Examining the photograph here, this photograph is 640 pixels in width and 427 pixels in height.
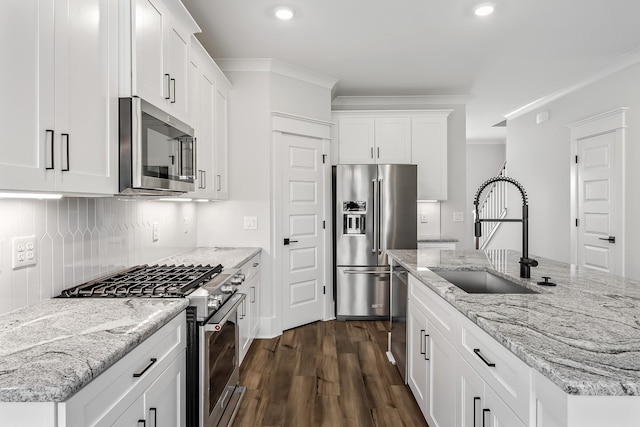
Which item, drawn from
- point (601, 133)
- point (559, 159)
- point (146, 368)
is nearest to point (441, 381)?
point (146, 368)

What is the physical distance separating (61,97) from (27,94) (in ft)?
0.50

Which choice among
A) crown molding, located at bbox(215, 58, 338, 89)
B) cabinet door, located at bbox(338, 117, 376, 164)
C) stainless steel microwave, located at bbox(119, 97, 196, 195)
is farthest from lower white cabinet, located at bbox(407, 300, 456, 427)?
crown molding, located at bbox(215, 58, 338, 89)

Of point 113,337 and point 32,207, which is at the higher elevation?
point 32,207

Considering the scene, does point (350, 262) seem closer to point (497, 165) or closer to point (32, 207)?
point (32, 207)

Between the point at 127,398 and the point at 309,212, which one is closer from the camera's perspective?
the point at 127,398

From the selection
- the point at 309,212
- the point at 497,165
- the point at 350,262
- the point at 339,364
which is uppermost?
the point at 497,165

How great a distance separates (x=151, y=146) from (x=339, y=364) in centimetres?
228

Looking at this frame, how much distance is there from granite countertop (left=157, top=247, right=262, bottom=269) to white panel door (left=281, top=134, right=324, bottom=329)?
50cm

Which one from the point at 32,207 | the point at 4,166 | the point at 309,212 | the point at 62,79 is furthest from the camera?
the point at 309,212

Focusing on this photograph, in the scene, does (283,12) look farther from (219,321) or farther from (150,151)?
(219,321)

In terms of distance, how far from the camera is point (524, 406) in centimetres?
107

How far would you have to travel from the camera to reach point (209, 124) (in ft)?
10.3

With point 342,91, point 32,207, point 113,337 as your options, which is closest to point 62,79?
point 32,207

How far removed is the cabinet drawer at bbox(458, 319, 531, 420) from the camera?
3.53ft
